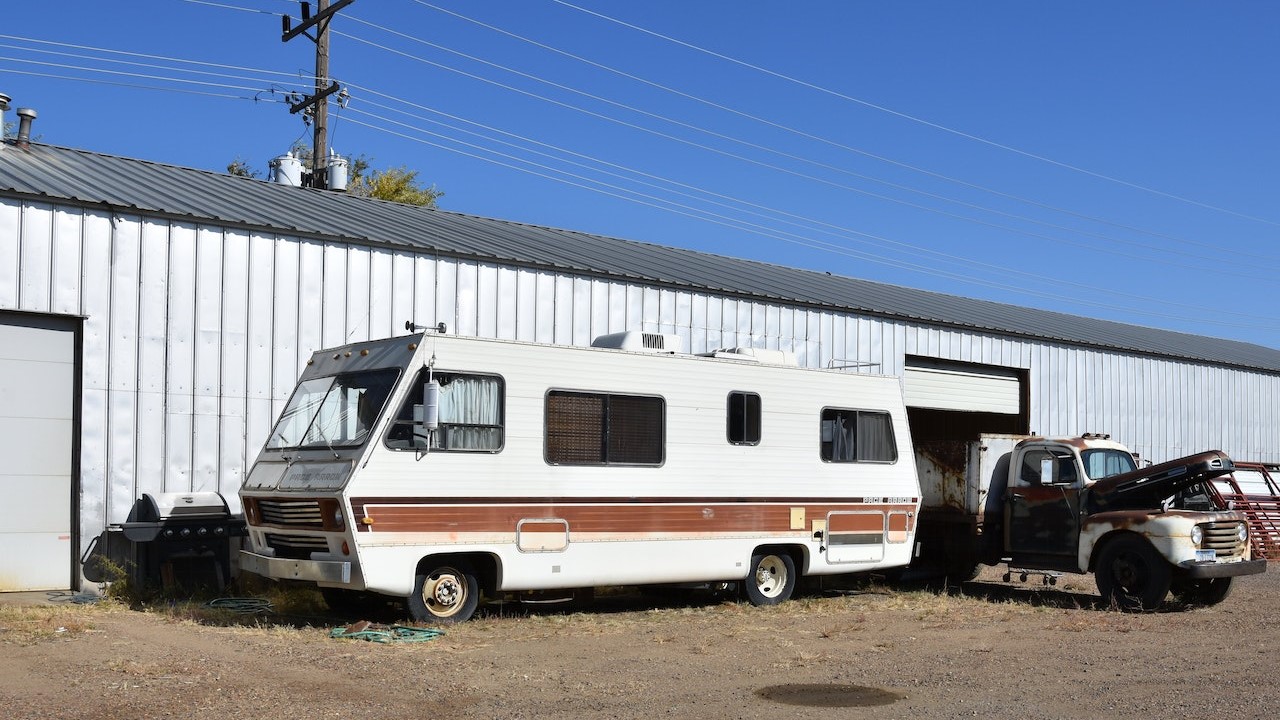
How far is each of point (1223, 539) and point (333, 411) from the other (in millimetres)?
10002

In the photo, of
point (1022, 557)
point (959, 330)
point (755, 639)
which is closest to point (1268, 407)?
point (959, 330)

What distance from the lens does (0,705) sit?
25.9 feet

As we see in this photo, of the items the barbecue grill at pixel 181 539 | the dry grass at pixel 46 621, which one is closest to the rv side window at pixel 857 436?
the barbecue grill at pixel 181 539

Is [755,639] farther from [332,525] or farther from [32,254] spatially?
[32,254]

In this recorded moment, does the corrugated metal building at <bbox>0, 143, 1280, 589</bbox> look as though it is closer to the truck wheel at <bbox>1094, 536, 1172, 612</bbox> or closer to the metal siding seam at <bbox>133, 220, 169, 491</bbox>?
the metal siding seam at <bbox>133, 220, 169, 491</bbox>

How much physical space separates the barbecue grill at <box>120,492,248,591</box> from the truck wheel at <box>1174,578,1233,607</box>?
437 inches

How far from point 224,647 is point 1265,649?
907 centimetres

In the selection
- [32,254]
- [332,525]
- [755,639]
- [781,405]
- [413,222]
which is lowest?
[755,639]

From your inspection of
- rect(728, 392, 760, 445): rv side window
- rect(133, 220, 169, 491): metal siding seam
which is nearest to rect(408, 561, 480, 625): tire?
rect(728, 392, 760, 445): rv side window

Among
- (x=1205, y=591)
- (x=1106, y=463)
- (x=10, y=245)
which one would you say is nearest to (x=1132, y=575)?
(x=1205, y=591)

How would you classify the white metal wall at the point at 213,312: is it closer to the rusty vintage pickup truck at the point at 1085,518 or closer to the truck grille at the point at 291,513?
the truck grille at the point at 291,513

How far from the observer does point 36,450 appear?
1368 cm

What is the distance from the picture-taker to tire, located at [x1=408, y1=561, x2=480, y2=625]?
39.0 ft

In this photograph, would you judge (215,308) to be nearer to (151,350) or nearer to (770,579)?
(151,350)
